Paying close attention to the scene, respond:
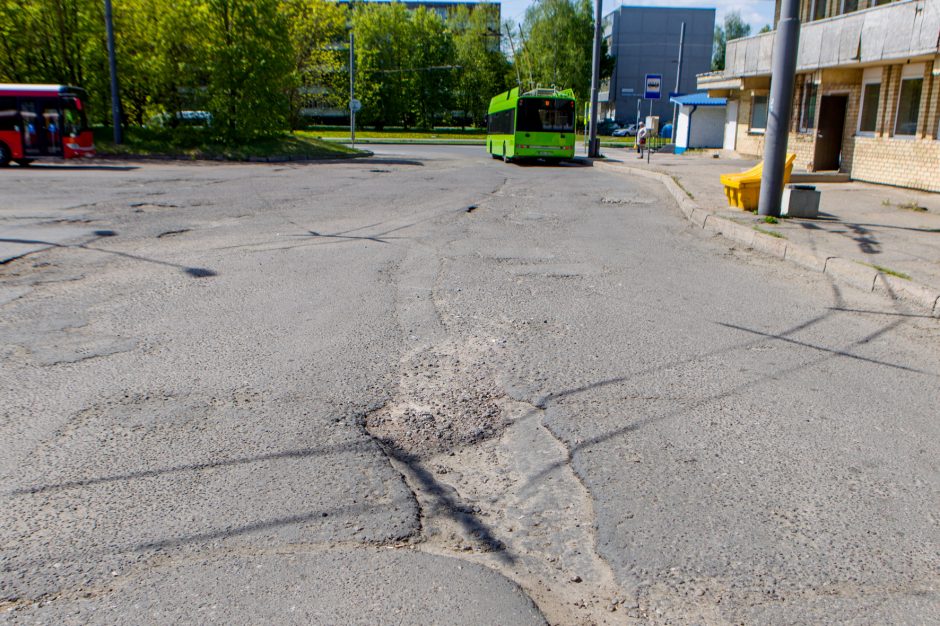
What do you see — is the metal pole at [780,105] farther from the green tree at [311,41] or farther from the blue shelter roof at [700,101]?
the green tree at [311,41]

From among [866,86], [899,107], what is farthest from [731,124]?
[899,107]

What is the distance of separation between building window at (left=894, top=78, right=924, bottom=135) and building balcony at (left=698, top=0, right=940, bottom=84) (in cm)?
87

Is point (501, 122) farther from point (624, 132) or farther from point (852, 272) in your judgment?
point (624, 132)

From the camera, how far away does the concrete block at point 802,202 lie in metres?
13.1

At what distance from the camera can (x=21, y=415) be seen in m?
4.61

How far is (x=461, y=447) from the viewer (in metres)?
4.32

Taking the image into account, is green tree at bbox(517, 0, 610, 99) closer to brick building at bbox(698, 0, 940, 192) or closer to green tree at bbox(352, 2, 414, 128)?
green tree at bbox(352, 2, 414, 128)

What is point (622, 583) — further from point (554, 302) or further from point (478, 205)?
Result: point (478, 205)

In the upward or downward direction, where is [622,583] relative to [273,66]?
downward

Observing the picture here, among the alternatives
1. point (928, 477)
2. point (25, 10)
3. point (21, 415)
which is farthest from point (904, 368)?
point (25, 10)

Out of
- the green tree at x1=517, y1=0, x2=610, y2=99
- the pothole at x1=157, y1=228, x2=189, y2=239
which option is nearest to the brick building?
→ the pothole at x1=157, y1=228, x2=189, y2=239

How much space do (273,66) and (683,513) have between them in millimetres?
32729

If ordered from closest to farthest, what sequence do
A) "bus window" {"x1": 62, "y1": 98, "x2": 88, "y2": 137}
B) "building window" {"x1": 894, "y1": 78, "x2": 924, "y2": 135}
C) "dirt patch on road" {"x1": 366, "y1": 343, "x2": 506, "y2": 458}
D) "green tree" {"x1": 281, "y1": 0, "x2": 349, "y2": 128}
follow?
"dirt patch on road" {"x1": 366, "y1": 343, "x2": 506, "y2": 458}, "building window" {"x1": 894, "y1": 78, "x2": 924, "y2": 135}, "bus window" {"x1": 62, "y1": 98, "x2": 88, "y2": 137}, "green tree" {"x1": 281, "y1": 0, "x2": 349, "y2": 128}

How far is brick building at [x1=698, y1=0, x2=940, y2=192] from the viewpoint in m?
17.5
